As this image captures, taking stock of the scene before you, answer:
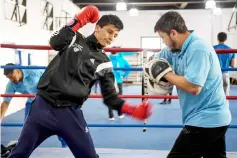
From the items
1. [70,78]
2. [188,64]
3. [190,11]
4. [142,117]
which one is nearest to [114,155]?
[142,117]

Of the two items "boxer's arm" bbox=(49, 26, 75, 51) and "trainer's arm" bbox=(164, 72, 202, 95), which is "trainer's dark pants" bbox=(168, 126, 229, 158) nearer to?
"trainer's arm" bbox=(164, 72, 202, 95)

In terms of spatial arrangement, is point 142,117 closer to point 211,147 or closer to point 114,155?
point 211,147

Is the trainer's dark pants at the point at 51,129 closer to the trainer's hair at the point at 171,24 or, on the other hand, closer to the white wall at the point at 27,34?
the trainer's hair at the point at 171,24

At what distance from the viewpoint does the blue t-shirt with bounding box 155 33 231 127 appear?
1481mm

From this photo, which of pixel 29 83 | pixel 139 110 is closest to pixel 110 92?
pixel 139 110

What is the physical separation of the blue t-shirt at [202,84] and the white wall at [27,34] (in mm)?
4094

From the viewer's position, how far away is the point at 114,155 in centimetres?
282

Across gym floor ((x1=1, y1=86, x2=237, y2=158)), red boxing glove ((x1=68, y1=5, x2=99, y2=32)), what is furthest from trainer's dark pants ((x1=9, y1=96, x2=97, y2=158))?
gym floor ((x1=1, y1=86, x2=237, y2=158))

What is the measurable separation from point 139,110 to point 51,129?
0.50m

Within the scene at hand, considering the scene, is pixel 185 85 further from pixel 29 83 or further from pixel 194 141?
pixel 29 83

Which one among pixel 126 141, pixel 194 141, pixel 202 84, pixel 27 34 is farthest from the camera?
pixel 27 34

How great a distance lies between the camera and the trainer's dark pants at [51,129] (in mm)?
1652

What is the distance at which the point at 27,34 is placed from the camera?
700cm

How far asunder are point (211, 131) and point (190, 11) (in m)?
12.5
